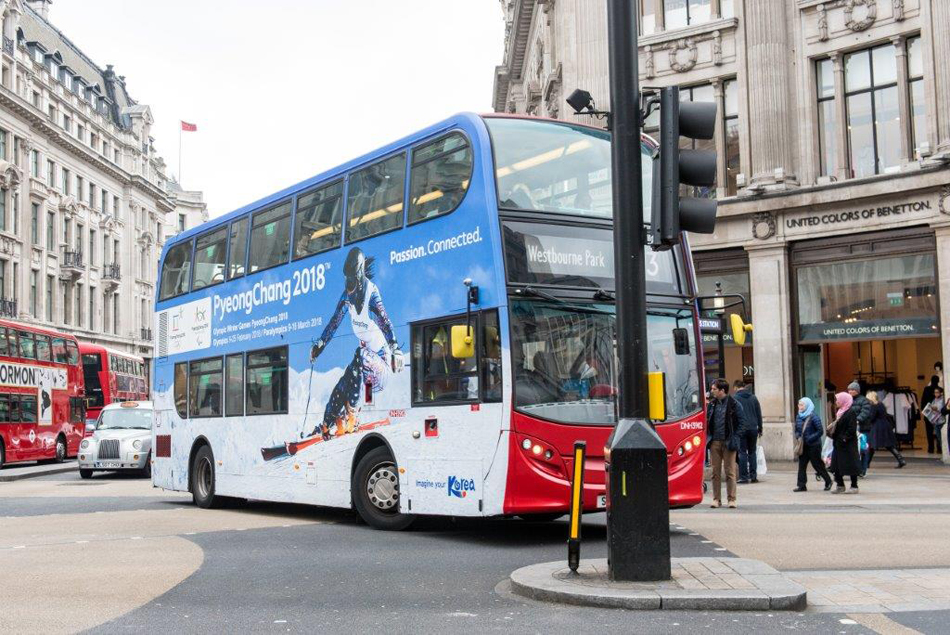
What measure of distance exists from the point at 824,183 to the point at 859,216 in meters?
1.26

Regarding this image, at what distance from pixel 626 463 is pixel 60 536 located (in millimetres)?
7786

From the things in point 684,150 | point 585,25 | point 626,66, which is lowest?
point 684,150

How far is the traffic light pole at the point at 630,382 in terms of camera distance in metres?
7.95

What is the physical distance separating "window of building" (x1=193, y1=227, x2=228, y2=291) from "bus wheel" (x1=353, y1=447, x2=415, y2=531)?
192 inches

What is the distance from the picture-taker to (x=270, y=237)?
15383mm

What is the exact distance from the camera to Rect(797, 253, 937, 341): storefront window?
2358 cm

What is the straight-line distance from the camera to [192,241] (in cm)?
1769

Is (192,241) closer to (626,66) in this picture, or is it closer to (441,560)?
(441,560)

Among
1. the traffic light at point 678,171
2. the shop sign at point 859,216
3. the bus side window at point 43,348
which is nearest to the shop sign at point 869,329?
the shop sign at point 859,216

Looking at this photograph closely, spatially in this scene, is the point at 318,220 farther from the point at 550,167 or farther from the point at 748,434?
the point at 748,434

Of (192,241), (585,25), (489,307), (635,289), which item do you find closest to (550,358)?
(489,307)

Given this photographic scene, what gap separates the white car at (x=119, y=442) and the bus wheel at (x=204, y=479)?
409 inches

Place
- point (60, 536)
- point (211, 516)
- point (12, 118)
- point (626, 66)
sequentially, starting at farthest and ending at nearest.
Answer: point (12, 118) < point (211, 516) < point (60, 536) < point (626, 66)

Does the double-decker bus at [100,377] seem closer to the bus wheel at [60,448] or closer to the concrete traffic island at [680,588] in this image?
the bus wheel at [60,448]
